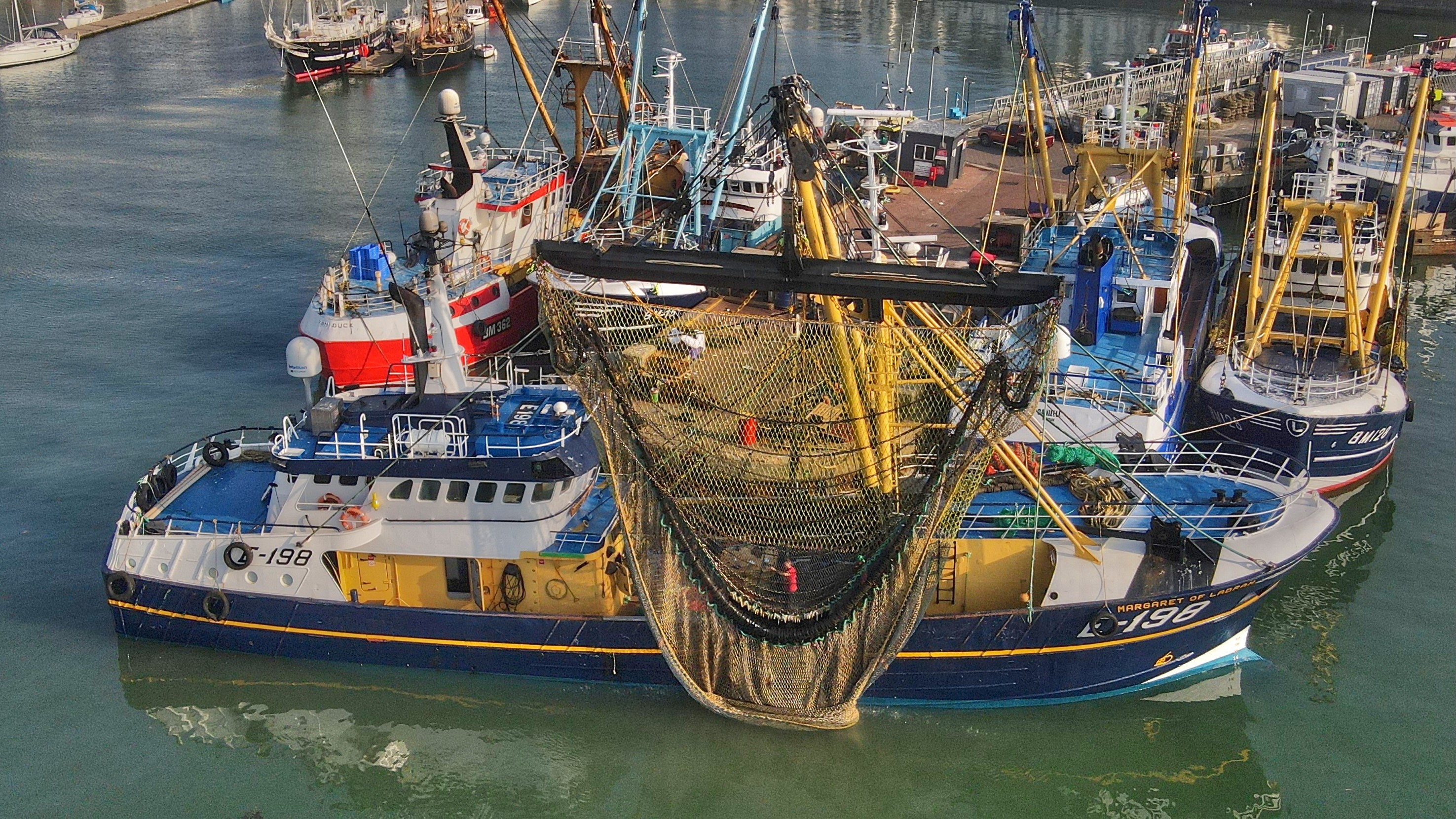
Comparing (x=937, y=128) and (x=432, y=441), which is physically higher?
(x=937, y=128)

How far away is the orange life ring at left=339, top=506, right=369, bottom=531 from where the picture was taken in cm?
1767

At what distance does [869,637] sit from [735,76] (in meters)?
12.9

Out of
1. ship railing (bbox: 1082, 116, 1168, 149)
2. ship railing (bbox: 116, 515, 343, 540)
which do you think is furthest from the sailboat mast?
ship railing (bbox: 116, 515, 343, 540)

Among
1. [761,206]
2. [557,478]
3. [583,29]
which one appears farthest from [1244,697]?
[583,29]

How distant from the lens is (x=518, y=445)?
57.5ft

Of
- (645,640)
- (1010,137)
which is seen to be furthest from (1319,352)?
(1010,137)

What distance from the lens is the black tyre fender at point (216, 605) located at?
18312mm

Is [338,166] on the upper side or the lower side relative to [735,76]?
lower

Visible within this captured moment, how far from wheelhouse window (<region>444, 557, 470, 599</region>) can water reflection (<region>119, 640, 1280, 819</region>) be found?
4.00ft

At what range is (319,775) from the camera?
17.2 metres

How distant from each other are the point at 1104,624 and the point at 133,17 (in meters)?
73.9

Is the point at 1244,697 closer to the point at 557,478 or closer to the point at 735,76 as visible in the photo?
the point at 557,478

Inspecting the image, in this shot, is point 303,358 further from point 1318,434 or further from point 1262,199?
point 1262,199

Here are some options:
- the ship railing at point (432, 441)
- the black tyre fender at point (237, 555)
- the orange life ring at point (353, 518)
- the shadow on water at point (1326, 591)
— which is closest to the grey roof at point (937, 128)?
the shadow on water at point (1326, 591)
